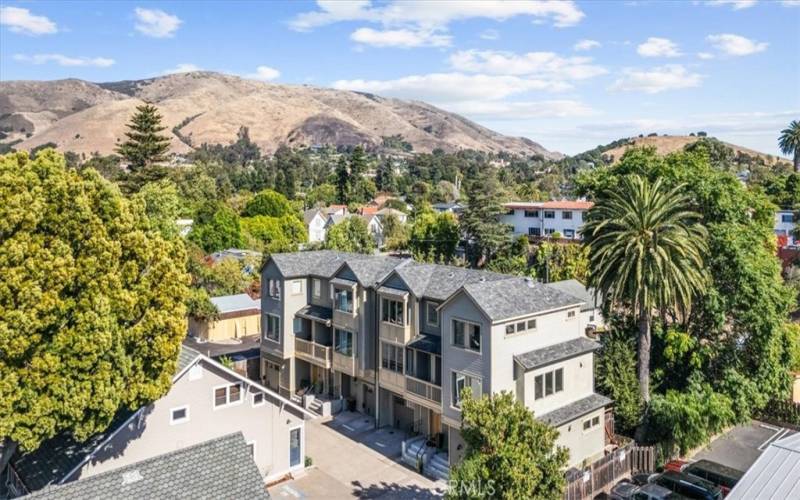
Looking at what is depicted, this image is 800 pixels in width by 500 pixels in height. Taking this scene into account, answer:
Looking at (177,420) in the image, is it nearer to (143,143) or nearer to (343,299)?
(343,299)

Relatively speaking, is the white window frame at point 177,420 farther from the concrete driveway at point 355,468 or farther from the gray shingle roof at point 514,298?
the gray shingle roof at point 514,298

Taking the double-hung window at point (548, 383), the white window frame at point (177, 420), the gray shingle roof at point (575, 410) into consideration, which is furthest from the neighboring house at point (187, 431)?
the gray shingle roof at point (575, 410)

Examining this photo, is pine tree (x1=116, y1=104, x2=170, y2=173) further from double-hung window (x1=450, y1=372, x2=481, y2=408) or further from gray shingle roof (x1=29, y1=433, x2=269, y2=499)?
gray shingle roof (x1=29, y1=433, x2=269, y2=499)

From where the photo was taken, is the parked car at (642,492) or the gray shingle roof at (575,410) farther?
the gray shingle roof at (575,410)

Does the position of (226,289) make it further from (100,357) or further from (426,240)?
(100,357)

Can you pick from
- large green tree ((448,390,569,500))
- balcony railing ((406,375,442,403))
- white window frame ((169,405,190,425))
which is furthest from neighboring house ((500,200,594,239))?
white window frame ((169,405,190,425))

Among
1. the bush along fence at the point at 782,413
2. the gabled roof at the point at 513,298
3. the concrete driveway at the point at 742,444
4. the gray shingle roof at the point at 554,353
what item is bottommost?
the concrete driveway at the point at 742,444
